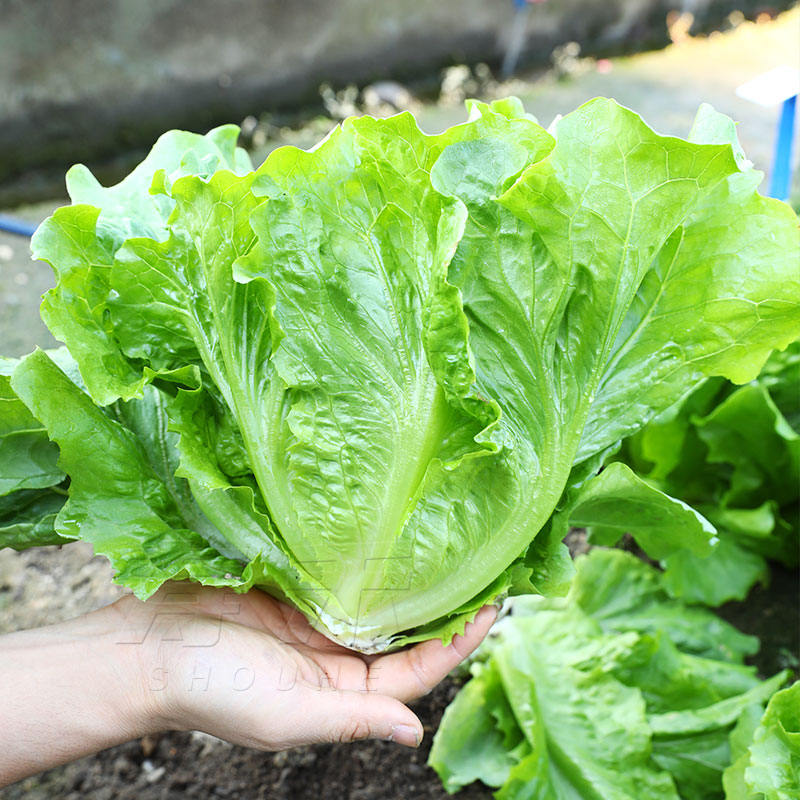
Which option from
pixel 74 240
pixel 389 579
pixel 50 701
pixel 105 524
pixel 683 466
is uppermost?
pixel 74 240

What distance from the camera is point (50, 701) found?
1577 millimetres

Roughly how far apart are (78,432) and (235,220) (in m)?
0.50

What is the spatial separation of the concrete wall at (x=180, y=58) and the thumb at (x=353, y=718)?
4.05 meters

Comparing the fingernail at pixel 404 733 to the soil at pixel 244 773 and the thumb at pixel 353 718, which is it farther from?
the soil at pixel 244 773

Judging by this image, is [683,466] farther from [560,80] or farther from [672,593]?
[560,80]

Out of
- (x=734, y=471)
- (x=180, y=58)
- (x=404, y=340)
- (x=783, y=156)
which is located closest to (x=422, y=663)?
(x=404, y=340)

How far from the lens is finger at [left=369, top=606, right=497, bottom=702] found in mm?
1668

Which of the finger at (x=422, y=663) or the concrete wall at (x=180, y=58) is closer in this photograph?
the finger at (x=422, y=663)

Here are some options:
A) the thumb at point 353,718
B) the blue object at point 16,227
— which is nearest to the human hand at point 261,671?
the thumb at point 353,718

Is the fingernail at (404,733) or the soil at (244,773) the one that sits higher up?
the fingernail at (404,733)

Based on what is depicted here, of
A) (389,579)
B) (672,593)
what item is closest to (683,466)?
(672,593)

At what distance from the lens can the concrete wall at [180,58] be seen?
15.0 ft

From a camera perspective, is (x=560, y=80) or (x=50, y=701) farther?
(x=560, y=80)

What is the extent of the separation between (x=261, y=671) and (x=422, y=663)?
1.11 ft
